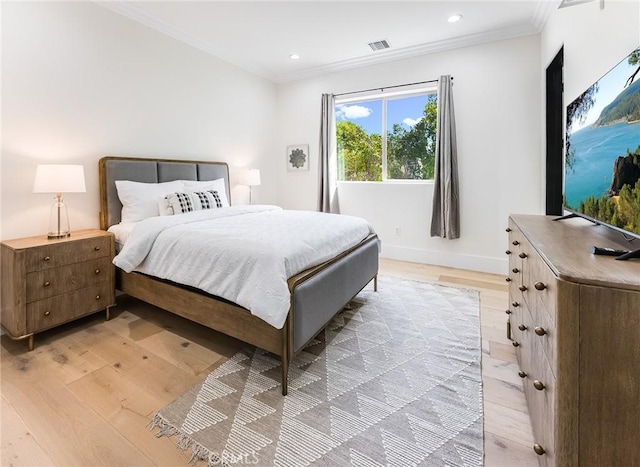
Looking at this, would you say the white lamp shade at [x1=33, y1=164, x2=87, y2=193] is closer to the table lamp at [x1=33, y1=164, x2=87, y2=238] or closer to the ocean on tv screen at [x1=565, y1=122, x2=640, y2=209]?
the table lamp at [x1=33, y1=164, x2=87, y2=238]

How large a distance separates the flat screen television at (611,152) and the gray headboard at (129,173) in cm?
339

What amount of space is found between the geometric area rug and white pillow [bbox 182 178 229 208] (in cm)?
186

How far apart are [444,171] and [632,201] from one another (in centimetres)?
273

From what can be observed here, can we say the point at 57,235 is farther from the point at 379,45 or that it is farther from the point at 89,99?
the point at 379,45

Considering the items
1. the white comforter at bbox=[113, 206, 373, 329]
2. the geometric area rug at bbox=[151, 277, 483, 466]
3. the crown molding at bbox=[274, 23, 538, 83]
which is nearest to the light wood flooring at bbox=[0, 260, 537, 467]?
the geometric area rug at bbox=[151, 277, 483, 466]

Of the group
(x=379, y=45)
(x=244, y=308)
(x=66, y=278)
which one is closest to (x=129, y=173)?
(x=66, y=278)

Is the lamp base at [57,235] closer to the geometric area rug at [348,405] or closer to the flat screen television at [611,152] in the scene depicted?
the geometric area rug at [348,405]

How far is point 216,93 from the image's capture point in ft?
13.0

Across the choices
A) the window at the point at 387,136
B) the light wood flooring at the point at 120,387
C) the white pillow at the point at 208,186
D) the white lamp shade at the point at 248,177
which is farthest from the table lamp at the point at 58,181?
the window at the point at 387,136

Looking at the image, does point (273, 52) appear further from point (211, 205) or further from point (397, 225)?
point (397, 225)

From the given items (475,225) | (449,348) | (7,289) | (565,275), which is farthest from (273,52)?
(565,275)

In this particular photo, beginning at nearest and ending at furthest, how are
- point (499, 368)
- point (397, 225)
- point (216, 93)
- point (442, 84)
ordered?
point (499, 368) → point (442, 84) → point (216, 93) → point (397, 225)

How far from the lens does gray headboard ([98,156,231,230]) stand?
9.26 ft

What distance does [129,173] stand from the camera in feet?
9.76
